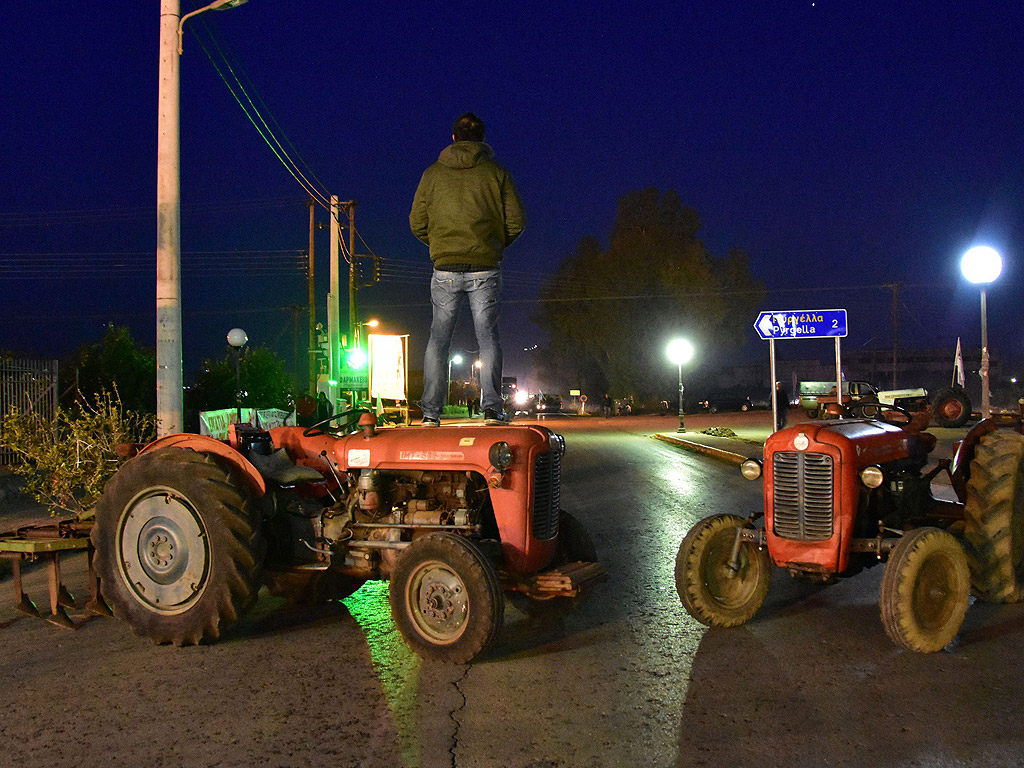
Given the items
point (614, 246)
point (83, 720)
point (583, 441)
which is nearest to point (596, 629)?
point (83, 720)

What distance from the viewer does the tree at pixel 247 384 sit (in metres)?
29.5

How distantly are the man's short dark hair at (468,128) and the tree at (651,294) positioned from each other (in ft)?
177

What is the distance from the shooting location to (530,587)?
5121 millimetres

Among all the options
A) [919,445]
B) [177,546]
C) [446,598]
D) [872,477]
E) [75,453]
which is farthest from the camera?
[75,453]

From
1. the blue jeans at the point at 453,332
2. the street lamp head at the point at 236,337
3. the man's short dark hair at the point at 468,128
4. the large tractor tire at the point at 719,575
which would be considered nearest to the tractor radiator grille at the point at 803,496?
the large tractor tire at the point at 719,575

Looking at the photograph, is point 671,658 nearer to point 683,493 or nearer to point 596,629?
point 596,629

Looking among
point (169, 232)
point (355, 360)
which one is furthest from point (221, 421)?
point (355, 360)

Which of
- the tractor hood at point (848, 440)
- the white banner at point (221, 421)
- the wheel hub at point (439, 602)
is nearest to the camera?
the wheel hub at point (439, 602)

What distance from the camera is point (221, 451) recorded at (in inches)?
223

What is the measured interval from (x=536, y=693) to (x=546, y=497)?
130cm

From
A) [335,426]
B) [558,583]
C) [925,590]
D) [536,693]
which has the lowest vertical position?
[536,693]

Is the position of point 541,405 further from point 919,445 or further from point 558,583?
point 558,583

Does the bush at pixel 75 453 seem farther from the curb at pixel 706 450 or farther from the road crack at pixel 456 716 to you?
the curb at pixel 706 450

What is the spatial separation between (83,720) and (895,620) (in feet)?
14.9
